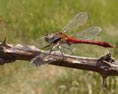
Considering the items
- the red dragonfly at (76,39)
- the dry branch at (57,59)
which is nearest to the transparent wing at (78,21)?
the red dragonfly at (76,39)

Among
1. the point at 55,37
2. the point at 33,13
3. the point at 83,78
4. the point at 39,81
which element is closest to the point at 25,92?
the point at 39,81

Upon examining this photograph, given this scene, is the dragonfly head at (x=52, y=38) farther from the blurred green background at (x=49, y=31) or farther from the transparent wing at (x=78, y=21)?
the blurred green background at (x=49, y=31)

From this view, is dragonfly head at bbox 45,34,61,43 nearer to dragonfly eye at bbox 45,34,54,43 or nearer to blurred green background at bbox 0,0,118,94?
dragonfly eye at bbox 45,34,54,43

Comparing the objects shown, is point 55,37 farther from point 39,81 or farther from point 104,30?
point 104,30

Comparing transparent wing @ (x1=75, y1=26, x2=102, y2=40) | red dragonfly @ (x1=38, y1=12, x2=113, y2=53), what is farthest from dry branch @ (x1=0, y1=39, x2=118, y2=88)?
transparent wing @ (x1=75, y1=26, x2=102, y2=40)

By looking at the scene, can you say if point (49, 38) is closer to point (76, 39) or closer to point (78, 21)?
point (76, 39)
